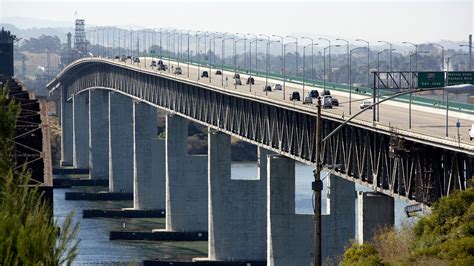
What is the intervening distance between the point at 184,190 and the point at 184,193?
23 centimetres

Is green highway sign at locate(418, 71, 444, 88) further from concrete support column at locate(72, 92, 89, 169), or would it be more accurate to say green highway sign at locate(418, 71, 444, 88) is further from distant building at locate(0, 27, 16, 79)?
concrete support column at locate(72, 92, 89, 169)

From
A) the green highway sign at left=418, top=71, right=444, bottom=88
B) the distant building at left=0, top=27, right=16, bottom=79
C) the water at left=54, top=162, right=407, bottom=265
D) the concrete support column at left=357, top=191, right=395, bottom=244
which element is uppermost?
the green highway sign at left=418, top=71, right=444, bottom=88

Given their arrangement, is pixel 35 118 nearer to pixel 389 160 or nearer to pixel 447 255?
pixel 389 160

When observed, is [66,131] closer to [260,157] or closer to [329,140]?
[260,157]

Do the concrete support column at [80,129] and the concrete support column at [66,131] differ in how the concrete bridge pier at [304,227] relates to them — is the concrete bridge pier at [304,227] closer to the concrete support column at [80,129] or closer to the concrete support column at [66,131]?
the concrete support column at [80,129]

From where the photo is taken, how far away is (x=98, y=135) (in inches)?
6186

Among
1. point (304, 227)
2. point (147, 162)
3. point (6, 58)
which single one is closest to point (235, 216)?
point (304, 227)

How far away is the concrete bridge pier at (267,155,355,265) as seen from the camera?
251 feet

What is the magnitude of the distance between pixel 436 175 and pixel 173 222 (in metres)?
57.8

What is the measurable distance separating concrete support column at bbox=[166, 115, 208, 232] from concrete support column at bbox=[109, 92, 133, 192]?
1096 inches

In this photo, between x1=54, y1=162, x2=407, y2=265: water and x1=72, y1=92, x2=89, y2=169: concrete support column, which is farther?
x1=72, y1=92, x2=89, y2=169: concrete support column

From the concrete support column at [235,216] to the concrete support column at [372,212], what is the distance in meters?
32.3

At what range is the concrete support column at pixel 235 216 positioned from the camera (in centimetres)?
9138

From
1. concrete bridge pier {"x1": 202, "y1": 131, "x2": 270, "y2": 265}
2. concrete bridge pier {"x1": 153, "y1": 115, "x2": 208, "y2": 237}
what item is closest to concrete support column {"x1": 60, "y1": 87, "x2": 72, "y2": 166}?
concrete bridge pier {"x1": 153, "y1": 115, "x2": 208, "y2": 237}
